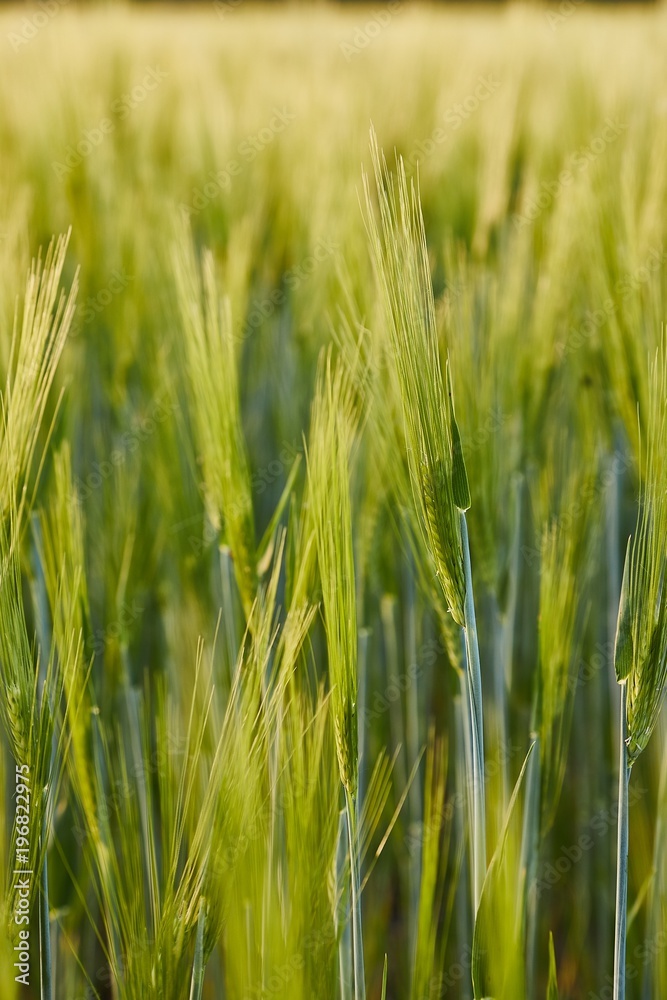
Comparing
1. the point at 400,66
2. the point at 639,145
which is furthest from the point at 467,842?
the point at 400,66

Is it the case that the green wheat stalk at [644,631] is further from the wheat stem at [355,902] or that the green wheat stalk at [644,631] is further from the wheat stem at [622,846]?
the wheat stem at [355,902]

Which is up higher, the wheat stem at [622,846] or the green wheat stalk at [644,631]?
the green wheat stalk at [644,631]

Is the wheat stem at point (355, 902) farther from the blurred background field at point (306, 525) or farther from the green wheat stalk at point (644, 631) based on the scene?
the green wheat stalk at point (644, 631)

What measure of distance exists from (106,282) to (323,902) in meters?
0.76

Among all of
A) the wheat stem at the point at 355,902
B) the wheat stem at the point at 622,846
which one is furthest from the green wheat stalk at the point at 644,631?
the wheat stem at the point at 355,902

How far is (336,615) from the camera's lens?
1.55 ft

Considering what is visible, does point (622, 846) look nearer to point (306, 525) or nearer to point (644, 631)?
point (644, 631)

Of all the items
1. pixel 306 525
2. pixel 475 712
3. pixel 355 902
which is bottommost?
pixel 355 902

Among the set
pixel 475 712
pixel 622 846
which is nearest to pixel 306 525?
pixel 475 712

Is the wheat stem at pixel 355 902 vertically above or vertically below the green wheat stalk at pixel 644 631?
below

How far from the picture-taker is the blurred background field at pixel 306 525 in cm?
55

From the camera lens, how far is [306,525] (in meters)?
0.54

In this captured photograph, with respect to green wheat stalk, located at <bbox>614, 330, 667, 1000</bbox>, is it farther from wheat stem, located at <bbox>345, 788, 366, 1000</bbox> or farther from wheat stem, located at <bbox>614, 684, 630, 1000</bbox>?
wheat stem, located at <bbox>345, 788, 366, 1000</bbox>

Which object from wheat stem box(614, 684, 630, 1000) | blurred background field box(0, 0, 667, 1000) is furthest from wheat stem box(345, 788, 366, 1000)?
wheat stem box(614, 684, 630, 1000)
